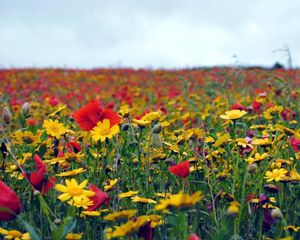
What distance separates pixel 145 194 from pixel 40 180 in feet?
1.25

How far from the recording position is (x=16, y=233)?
125cm

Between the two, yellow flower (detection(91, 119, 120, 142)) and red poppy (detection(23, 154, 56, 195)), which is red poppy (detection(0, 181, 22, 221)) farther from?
yellow flower (detection(91, 119, 120, 142))

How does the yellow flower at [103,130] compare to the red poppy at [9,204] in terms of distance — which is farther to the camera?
the yellow flower at [103,130]

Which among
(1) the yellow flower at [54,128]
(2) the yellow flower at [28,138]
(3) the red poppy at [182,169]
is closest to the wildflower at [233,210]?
(3) the red poppy at [182,169]

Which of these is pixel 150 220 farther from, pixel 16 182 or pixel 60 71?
pixel 60 71

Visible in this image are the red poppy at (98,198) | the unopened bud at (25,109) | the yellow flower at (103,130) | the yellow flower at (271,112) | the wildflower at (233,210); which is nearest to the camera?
the wildflower at (233,210)

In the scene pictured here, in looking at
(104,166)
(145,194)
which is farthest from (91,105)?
(145,194)

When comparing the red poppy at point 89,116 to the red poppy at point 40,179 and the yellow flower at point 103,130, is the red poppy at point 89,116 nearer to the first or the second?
the yellow flower at point 103,130

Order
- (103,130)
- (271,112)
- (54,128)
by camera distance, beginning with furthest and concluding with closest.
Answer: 1. (271,112)
2. (54,128)
3. (103,130)

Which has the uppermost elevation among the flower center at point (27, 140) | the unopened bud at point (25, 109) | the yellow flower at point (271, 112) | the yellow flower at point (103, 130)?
the unopened bud at point (25, 109)

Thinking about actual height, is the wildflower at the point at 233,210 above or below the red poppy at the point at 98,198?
above

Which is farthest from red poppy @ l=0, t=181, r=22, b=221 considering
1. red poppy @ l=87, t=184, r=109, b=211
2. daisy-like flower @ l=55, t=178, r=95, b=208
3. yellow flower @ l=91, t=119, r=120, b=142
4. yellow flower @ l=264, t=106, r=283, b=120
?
yellow flower @ l=264, t=106, r=283, b=120

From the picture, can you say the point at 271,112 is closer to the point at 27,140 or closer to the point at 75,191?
the point at 27,140

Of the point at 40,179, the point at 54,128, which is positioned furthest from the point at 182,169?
the point at 54,128
